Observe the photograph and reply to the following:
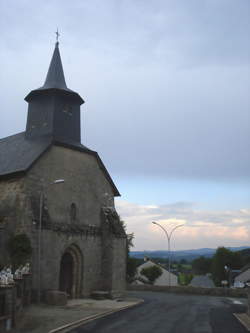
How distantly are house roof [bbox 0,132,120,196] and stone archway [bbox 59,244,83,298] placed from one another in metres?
6.23

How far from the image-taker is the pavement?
509 inches

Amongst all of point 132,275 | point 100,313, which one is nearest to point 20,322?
point 100,313

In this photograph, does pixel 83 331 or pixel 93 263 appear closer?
pixel 83 331

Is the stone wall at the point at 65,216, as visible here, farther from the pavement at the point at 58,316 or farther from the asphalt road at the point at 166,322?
the asphalt road at the point at 166,322

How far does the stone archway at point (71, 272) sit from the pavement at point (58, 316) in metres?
3.16

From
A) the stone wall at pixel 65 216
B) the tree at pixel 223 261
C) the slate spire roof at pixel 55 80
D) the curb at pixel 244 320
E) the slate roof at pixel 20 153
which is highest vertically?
the slate spire roof at pixel 55 80

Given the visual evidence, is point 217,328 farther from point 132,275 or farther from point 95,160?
point 132,275

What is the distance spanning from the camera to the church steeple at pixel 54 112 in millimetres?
27016

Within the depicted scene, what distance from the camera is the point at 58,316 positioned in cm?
1585

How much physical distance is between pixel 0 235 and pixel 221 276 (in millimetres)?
57044

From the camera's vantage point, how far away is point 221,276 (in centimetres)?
6956

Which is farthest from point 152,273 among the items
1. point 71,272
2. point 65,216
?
point 65,216

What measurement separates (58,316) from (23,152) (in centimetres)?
1222

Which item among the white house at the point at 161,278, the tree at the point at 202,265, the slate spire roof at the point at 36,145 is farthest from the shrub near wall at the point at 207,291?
the tree at the point at 202,265
